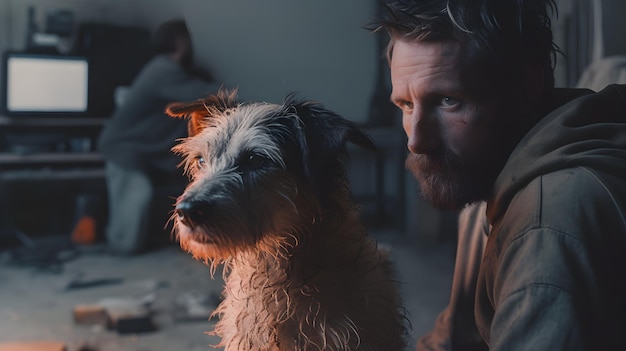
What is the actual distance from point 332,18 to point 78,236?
2.68 m

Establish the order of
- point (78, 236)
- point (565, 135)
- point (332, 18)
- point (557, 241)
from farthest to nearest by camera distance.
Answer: point (78, 236) → point (332, 18) → point (565, 135) → point (557, 241)

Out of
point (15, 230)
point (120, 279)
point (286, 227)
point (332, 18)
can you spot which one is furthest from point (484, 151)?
point (15, 230)

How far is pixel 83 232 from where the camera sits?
4.64 m

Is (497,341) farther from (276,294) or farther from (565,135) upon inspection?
(276,294)

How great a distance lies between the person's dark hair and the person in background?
4 centimetres

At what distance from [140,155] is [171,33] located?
3.19ft

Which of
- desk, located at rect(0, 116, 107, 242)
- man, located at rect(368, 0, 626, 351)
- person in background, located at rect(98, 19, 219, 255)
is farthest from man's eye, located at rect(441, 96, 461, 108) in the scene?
desk, located at rect(0, 116, 107, 242)

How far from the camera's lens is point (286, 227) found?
124 cm

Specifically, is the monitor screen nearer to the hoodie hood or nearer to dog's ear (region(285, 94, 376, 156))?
dog's ear (region(285, 94, 376, 156))

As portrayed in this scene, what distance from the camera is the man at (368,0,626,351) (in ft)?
2.72

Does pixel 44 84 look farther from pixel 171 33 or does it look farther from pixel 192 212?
pixel 192 212

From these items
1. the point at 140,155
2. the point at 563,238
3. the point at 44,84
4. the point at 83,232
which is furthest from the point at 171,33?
the point at 563,238

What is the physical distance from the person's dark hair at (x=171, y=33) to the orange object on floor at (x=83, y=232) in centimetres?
158

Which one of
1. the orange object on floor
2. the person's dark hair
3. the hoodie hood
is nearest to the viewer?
the hoodie hood
